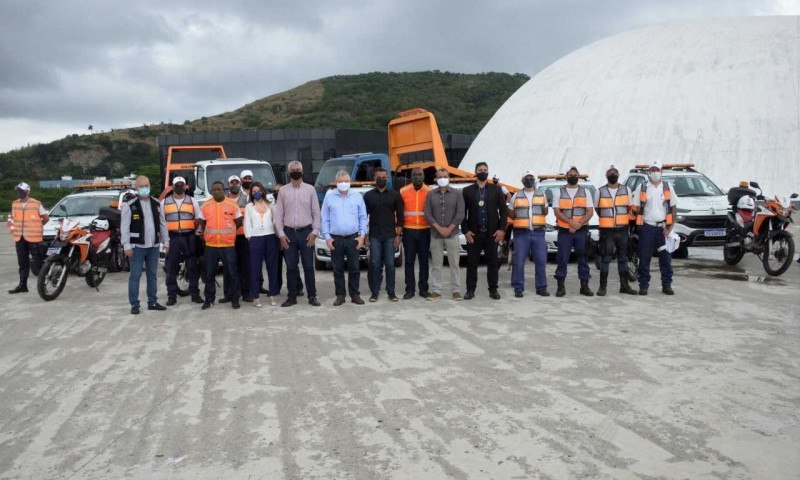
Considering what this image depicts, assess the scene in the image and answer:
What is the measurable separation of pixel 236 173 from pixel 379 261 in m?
7.09

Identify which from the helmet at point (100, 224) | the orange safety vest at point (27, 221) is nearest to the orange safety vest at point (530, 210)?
the helmet at point (100, 224)

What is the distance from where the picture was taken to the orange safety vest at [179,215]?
31.7 ft

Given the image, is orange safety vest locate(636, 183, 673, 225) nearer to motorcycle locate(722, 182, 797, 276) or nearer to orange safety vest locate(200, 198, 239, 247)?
motorcycle locate(722, 182, 797, 276)

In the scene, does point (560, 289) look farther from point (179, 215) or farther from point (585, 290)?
point (179, 215)

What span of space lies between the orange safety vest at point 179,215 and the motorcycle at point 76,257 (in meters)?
2.21

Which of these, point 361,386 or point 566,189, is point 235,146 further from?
point 361,386

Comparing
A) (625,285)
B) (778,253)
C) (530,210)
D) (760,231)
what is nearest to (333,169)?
(530,210)

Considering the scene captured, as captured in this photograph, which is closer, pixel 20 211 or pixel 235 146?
pixel 20 211

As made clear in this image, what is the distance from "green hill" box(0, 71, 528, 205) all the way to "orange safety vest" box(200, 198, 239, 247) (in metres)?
68.3

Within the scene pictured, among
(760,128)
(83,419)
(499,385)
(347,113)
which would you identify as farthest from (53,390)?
(347,113)

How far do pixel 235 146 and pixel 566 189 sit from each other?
4371cm

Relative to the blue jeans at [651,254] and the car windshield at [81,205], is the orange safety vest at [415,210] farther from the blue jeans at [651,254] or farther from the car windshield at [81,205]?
the car windshield at [81,205]

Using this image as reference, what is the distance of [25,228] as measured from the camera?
11148 mm

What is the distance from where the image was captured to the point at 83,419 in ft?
15.7
